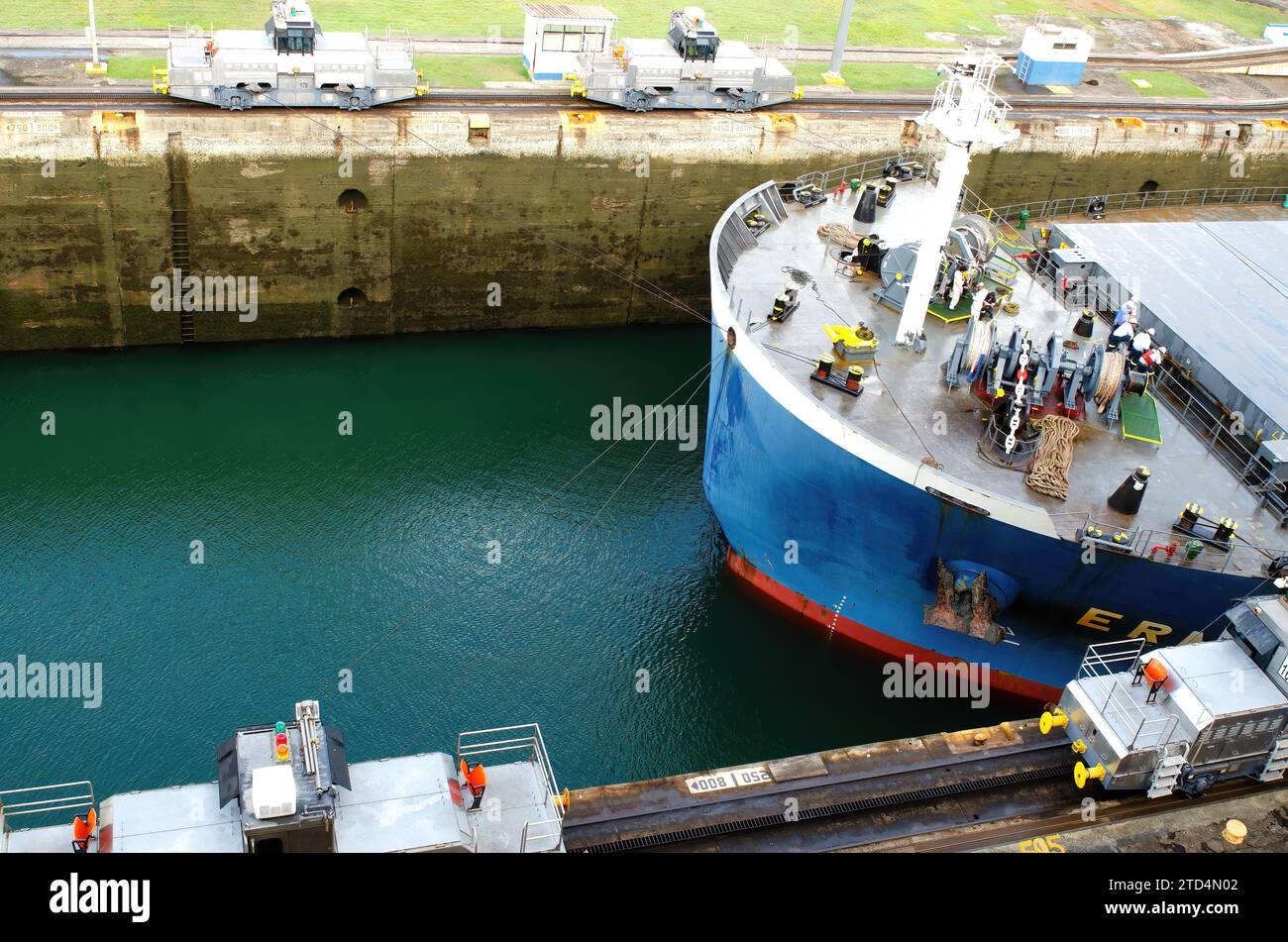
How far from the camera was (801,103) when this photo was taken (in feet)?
161

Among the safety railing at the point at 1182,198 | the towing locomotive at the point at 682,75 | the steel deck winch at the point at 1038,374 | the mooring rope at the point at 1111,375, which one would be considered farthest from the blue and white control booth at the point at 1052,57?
the mooring rope at the point at 1111,375

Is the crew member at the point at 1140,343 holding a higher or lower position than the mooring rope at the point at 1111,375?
higher

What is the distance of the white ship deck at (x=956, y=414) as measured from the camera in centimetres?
2755

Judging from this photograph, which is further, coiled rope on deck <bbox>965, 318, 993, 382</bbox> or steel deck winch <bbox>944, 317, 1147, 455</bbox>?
Answer: coiled rope on deck <bbox>965, 318, 993, 382</bbox>

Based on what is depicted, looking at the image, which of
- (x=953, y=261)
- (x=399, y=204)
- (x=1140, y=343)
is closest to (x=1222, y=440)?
(x=1140, y=343)

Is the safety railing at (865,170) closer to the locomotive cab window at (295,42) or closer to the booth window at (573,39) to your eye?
the booth window at (573,39)

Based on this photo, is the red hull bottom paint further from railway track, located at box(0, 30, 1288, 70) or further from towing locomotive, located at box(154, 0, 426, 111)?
railway track, located at box(0, 30, 1288, 70)

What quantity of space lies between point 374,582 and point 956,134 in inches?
706

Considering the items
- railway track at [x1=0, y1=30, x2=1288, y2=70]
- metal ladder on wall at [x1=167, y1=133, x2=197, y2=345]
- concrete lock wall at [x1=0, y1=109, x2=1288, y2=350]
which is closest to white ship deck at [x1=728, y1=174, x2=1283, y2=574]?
concrete lock wall at [x1=0, y1=109, x2=1288, y2=350]

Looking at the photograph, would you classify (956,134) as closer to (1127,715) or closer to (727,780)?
(1127,715)

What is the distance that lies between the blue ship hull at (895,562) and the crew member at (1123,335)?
22.4 feet

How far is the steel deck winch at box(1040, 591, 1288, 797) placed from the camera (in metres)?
20.2

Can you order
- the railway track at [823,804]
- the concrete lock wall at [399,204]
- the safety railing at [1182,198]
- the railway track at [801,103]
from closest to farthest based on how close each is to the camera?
the railway track at [823,804] → the concrete lock wall at [399,204] → the railway track at [801,103] → the safety railing at [1182,198]

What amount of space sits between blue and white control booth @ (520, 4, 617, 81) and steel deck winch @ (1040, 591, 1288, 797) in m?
33.2
